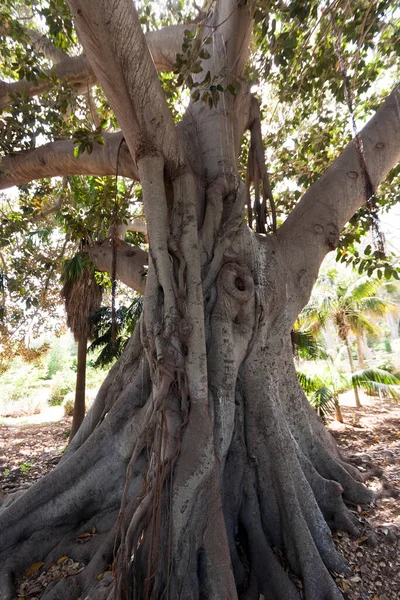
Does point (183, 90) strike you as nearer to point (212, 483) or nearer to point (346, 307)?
point (212, 483)

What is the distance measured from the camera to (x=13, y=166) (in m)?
4.09

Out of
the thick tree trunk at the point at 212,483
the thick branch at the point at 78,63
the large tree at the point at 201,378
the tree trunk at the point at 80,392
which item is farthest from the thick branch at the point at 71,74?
the tree trunk at the point at 80,392

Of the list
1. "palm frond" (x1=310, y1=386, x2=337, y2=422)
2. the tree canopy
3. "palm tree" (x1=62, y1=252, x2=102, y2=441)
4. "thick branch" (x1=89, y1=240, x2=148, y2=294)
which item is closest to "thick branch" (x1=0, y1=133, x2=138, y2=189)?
the tree canopy

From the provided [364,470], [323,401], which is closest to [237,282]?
[364,470]

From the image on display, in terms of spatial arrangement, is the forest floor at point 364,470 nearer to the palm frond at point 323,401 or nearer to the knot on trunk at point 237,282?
the palm frond at point 323,401

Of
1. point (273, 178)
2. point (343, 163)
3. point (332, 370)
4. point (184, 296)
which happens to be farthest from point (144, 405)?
point (332, 370)

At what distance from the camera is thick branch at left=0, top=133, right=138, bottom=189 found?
383 cm

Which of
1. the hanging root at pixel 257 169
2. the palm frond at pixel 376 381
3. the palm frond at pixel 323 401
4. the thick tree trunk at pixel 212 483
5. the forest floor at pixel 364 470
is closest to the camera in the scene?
the thick tree trunk at pixel 212 483

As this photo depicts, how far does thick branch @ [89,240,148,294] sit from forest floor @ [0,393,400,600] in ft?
8.54

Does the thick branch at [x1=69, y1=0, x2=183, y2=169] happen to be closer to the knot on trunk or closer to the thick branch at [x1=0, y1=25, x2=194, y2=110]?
the knot on trunk

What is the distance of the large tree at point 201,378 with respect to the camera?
2.37 metres

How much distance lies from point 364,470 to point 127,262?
3641 millimetres

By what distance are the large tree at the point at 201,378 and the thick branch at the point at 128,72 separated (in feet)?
A: 0.03

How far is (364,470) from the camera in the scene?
4418mm
